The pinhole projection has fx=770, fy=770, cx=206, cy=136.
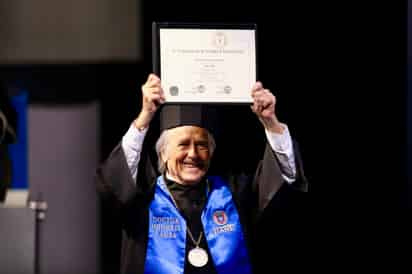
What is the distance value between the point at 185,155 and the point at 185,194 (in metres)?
0.15

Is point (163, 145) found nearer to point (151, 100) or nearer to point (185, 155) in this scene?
point (185, 155)

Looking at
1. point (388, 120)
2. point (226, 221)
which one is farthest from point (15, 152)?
point (388, 120)

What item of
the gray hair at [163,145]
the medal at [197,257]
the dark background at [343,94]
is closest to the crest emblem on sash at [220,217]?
the medal at [197,257]

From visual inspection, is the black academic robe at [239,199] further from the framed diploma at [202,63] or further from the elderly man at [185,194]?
the framed diploma at [202,63]

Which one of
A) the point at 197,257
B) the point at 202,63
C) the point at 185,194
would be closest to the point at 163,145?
the point at 185,194

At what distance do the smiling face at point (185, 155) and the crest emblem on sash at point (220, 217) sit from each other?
15 cm

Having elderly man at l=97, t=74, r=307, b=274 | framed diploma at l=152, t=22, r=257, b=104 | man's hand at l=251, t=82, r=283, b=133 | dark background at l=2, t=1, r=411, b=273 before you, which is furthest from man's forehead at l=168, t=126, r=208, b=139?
dark background at l=2, t=1, r=411, b=273

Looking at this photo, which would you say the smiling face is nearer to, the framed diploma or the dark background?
the framed diploma

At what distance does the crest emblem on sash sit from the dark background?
0.49 m

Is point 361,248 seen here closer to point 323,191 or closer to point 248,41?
point 323,191

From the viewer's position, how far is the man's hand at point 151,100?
9.64 ft

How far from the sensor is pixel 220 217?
304 centimetres

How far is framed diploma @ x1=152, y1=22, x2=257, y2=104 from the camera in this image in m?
2.98

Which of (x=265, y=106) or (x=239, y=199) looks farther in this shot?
(x=239, y=199)
